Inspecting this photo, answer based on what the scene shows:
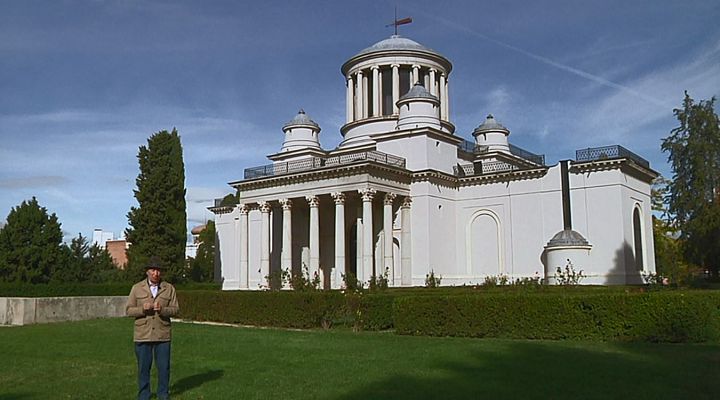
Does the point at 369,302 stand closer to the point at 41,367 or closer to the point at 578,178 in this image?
the point at 41,367

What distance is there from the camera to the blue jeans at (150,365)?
26.1 feet

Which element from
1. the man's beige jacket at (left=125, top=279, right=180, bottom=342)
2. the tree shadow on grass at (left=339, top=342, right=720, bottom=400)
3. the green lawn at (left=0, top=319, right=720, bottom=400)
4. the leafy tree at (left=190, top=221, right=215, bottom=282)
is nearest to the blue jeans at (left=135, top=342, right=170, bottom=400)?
the man's beige jacket at (left=125, top=279, right=180, bottom=342)

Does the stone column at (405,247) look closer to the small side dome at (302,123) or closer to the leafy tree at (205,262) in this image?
the small side dome at (302,123)

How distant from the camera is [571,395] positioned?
8.21 meters

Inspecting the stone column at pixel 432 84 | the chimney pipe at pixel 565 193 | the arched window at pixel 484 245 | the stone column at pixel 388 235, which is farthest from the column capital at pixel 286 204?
the chimney pipe at pixel 565 193

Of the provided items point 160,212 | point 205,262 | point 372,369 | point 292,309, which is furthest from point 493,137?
point 372,369

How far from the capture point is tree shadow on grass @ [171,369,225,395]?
362 inches

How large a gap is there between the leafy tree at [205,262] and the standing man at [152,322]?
47.5m

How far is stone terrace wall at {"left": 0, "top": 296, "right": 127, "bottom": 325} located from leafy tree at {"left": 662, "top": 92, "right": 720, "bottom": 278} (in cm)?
3139

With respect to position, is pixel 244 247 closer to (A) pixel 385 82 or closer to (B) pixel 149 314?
(A) pixel 385 82

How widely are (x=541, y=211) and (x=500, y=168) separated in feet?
13.2

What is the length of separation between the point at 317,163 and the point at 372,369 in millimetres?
27140

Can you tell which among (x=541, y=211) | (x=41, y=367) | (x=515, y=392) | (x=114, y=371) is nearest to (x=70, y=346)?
(x=41, y=367)

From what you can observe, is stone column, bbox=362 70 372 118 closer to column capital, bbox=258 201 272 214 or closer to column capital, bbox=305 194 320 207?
column capital, bbox=305 194 320 207
